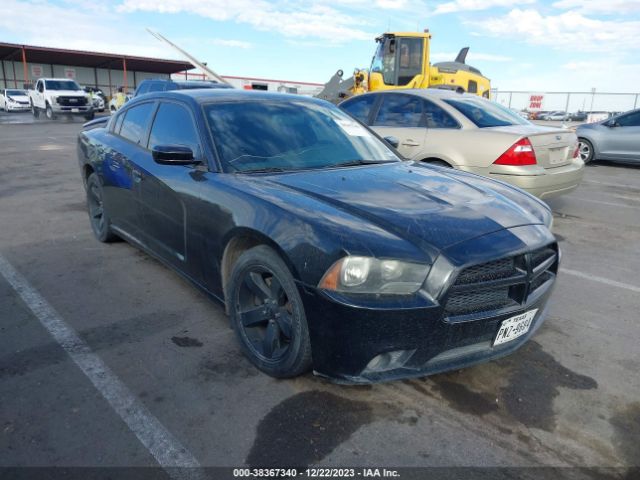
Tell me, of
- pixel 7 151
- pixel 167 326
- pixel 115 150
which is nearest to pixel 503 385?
pixel 167 326

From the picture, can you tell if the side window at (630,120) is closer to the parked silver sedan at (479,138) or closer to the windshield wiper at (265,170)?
the parked silver sedan at (479,138)

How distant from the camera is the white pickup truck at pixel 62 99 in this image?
25.7 meters

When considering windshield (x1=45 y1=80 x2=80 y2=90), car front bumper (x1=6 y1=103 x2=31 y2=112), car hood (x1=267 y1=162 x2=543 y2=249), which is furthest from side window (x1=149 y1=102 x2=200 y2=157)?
car front bumper (x1=6 y1=103 x2=31 y2=112)

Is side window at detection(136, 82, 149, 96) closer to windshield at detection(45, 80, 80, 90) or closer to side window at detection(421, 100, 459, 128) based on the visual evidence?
windshield at detection(45, 80, 80, 90)

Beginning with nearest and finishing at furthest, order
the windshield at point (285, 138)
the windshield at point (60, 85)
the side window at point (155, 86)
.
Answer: the windshield at point (285, 138) < the side window at point (155, 86) < the windshield at point (60, 85)

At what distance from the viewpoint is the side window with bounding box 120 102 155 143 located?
4094mm

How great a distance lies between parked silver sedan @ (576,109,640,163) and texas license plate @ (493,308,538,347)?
36.8ft

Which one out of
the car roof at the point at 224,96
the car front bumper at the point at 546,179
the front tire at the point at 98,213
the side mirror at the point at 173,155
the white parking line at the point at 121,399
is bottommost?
the white parking line at the point at 121,399

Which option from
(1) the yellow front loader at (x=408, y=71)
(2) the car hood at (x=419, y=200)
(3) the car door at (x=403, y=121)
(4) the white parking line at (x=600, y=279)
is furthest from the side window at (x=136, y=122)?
(1) the yellow front loader at (x=408, y=71)

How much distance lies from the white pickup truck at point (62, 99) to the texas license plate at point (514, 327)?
28.0m

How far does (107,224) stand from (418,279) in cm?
360

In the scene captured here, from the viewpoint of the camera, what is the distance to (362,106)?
24.6 ft

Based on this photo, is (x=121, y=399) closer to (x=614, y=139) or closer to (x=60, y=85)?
(x=614, y=139)

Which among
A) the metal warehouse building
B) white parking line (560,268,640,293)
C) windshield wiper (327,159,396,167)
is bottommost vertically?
white parking line (560,268,640,293)
